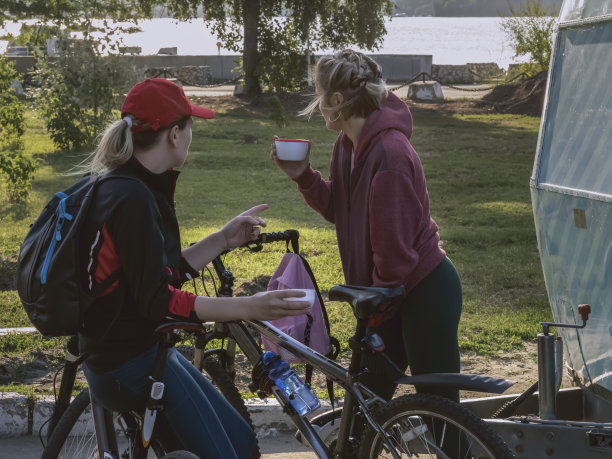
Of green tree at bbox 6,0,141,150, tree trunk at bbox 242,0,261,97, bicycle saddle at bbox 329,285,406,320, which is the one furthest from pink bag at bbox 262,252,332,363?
tree trunk at bbox 242,0,261,97

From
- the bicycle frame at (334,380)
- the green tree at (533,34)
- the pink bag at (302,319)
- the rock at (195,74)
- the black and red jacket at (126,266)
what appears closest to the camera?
the black and red jacket at (126,266)

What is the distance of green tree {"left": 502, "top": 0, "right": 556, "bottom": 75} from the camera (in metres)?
26.2

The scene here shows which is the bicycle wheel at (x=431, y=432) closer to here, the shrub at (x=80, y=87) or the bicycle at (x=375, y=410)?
the bicycle at (x=375, y=410)

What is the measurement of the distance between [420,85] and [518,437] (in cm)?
2323

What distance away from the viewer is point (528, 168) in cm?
1488

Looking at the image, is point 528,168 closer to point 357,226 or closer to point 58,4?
point 58,4

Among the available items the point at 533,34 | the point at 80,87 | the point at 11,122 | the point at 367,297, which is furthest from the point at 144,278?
the point at 533,34

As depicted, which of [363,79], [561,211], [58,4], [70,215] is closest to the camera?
[70,215]

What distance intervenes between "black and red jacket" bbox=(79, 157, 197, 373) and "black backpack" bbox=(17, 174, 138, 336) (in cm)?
3

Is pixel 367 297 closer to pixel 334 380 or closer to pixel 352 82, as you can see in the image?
pixel 334 380

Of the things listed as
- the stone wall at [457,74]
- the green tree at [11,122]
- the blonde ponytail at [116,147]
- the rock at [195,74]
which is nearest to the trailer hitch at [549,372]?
the blonde ponytail at [116,147]

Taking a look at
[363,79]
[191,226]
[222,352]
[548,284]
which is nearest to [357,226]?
[363,79]

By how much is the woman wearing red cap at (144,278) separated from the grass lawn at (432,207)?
11.7 ft

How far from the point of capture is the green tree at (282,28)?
25.1 meters
